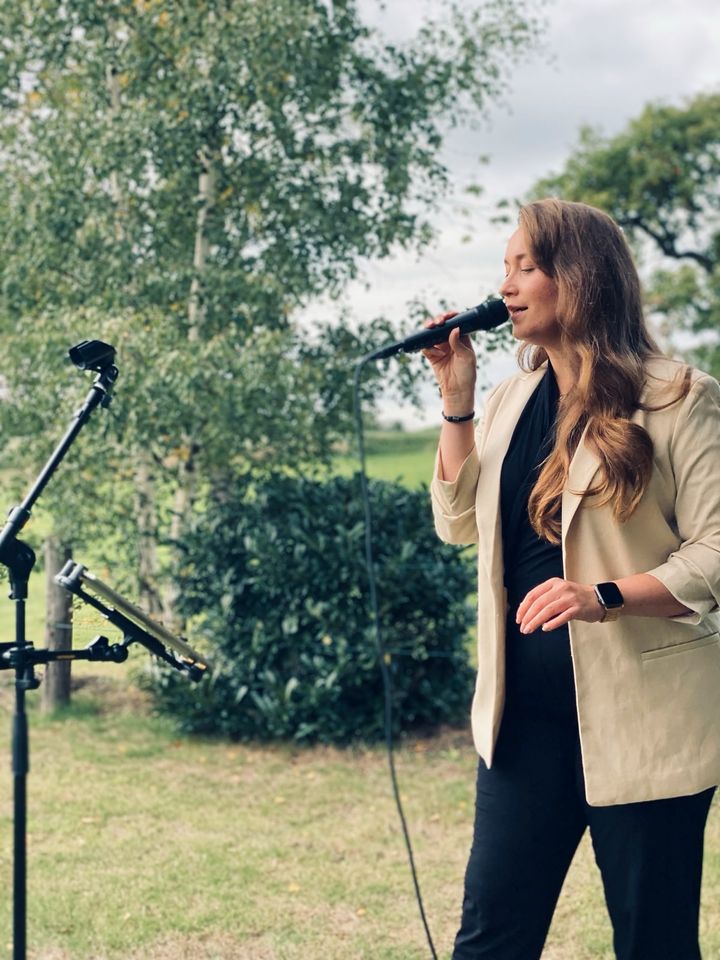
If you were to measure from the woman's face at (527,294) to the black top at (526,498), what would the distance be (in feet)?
0.62

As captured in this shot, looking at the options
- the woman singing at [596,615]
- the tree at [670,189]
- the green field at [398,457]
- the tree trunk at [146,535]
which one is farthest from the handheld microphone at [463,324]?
the tree at [670,189]

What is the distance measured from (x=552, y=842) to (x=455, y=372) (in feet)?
3.32

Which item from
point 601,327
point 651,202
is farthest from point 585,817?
point 651,202

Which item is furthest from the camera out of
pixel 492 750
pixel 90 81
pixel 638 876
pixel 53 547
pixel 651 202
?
pixel 651 202

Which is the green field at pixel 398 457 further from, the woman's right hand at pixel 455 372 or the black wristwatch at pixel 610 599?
the black wristwatch at pixel 610 599

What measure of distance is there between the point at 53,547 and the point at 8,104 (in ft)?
8.43

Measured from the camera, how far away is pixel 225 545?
248 inches

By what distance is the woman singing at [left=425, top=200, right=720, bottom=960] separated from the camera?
222cm

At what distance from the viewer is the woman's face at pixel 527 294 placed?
7.78 feet

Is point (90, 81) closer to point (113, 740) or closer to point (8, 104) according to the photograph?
point (8, 104)

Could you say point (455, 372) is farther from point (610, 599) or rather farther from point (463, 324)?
point (610, 599)

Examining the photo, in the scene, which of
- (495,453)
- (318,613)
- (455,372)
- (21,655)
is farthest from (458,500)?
(318,613)

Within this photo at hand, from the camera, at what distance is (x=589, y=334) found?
7.72 feet

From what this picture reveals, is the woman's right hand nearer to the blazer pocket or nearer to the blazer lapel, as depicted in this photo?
the blazer lapel
